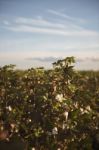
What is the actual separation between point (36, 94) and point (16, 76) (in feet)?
3.14

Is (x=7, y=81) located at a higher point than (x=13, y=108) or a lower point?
higher

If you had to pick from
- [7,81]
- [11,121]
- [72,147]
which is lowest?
[72,147]

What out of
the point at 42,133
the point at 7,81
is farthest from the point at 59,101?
the point at 7,81

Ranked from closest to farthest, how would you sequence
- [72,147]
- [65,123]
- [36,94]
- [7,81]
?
[72,147]
[65,123]
[36,94]
[7,81]

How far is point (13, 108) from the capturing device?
669 cm

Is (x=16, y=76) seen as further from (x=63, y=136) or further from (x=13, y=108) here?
(x=63, y=136)

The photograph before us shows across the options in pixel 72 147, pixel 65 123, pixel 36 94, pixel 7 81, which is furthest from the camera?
pixel 7 81

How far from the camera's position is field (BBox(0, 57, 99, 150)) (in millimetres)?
6059

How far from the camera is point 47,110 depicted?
6406 millimetres

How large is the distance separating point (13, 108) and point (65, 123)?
1056 mm

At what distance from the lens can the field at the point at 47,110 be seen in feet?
19.9

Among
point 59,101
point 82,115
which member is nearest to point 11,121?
point 59,101

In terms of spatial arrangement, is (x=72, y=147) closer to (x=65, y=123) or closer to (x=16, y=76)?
(x=65, y=123)

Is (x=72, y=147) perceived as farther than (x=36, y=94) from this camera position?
No
